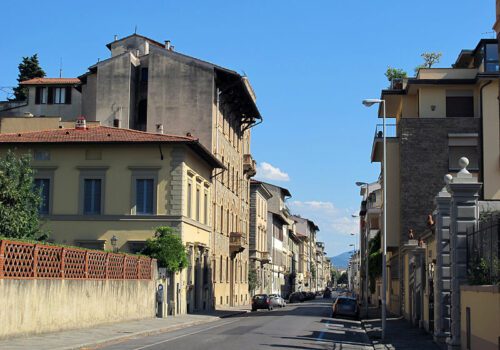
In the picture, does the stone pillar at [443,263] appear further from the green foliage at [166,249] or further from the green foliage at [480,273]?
the green foliage at [166,249]

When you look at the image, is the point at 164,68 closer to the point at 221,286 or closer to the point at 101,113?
the point at 101,113

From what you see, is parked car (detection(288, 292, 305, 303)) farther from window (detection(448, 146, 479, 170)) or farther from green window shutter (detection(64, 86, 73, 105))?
window (detection(448, 146, 479, 170))

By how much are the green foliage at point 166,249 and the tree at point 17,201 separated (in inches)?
242

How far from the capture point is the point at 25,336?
21781 millimetres

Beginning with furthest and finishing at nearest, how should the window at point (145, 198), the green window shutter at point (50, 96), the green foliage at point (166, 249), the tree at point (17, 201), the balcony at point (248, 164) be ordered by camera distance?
1. the balcony at point (248, 164)
2. the green window shutter at point (50, 96)
3. the window at point (145, 198)
4. the green foliage at point (166, 249)
5. the tree at point (17, 201)

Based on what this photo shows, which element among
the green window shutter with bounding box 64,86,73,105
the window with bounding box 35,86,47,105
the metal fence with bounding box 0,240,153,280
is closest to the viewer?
the metal fence with bounding box 0,240,153,280

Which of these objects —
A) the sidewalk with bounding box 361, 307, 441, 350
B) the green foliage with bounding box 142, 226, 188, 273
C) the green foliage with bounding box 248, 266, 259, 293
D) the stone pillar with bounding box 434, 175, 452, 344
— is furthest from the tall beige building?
the stone pillar with bounding box 434, 175, 452, 344

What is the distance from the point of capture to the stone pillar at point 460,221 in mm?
19016

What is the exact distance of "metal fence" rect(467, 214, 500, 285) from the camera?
15930 millimetres

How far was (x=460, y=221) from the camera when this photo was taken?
19.2 meters

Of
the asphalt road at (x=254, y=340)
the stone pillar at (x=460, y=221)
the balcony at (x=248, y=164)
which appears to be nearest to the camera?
the stone pillar at (x=460, y=221)

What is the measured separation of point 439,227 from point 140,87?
32.4 meters

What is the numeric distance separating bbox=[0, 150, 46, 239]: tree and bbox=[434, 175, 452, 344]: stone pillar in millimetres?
19312

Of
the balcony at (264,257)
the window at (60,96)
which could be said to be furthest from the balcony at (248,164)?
the window at (60,96)
